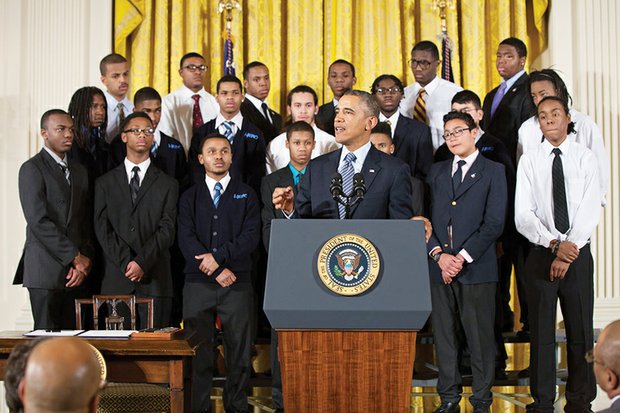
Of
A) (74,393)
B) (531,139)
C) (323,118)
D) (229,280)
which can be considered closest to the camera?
(74,393)

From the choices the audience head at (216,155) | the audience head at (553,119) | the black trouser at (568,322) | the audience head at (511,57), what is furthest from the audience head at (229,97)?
the black trouser at (568,322)

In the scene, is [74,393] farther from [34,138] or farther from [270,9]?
[270,9]

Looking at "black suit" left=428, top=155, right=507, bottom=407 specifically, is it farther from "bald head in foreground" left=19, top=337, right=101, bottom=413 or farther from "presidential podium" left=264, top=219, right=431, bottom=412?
"bald head in foreground" left=19, top=337, right=101, bottom=413

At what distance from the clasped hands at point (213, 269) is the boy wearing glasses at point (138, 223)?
29cm

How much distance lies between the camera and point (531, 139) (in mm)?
5559

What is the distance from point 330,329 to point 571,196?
2304mm

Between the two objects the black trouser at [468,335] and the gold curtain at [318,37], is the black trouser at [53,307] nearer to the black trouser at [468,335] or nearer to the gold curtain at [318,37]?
the black trouser at [468,335]

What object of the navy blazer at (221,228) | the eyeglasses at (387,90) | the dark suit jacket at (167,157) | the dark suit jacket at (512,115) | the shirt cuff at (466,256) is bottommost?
the shirt cuff at (466,256)

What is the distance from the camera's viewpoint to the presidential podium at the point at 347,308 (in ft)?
11.1

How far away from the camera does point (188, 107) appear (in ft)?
21.5

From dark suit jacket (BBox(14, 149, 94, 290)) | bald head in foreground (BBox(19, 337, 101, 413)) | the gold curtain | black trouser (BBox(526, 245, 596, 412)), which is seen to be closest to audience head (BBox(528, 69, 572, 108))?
black trouser (BBox(526, 245, 596, 412))

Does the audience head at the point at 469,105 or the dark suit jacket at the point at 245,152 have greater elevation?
the audience head at the point at 469,105

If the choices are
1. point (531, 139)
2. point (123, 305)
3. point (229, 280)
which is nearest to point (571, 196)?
point (531, 139)

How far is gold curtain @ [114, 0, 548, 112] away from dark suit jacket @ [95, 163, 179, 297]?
212 cm
